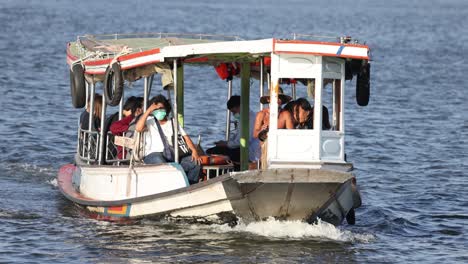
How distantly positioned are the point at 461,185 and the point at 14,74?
857 inches

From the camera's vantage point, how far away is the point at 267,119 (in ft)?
57.6

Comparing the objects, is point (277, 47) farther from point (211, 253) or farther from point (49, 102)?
point (49, 102)

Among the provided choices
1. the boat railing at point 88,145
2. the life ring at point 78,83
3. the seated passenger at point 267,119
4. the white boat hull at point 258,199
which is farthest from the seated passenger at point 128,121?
the seated passenger at point 267,119

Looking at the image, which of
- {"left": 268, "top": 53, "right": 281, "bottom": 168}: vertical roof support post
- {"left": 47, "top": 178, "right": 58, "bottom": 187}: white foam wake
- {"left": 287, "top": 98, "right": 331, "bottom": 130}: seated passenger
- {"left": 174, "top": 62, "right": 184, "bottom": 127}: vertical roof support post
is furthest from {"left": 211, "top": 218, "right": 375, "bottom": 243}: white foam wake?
{"left": 47, "top": 178, "right": 58, "bottom": 187}: white foam wake

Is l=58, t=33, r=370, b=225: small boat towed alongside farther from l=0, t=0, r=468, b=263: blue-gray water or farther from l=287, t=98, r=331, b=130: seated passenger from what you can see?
l=0, t=0, r=468, b=263: blue-gray water

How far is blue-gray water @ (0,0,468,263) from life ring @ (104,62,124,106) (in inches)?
71.4

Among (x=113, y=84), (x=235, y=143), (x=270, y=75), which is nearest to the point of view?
(x=270, y=75)

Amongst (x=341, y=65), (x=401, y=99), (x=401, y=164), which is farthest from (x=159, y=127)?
(x=401, y=99)

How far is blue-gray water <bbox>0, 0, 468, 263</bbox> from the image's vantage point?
17.2m

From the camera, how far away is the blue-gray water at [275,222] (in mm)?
17219

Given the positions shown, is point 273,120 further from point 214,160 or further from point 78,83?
point 78,83

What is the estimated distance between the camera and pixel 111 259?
54.3ft

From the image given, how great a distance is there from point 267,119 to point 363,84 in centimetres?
143

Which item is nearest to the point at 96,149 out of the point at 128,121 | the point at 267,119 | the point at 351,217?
the point at 128,121
